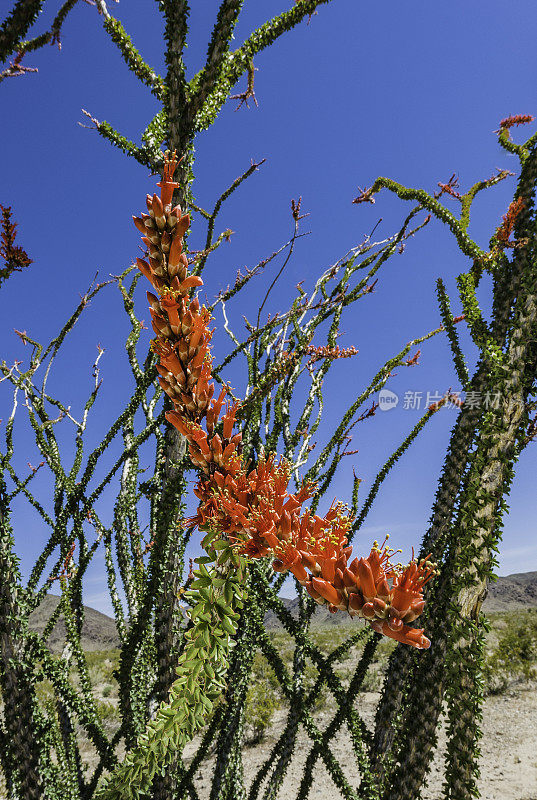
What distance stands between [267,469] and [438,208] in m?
2.46

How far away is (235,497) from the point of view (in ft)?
2.64

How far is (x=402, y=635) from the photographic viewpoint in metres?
0.62

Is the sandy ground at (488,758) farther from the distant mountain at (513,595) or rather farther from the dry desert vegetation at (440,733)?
the distant mountain at (513,595)

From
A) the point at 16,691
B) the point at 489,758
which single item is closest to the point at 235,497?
the point at 16,691

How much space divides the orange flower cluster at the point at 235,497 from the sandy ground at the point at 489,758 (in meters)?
6.65

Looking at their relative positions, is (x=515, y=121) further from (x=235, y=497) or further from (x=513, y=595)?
(x=513, y=595)

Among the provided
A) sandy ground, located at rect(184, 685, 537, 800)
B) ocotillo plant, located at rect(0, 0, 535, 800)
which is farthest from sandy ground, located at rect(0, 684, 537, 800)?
ocotillo plant, located at rect(0, 0, 535, 800)

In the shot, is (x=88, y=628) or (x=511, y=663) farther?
(x=88, y=628)

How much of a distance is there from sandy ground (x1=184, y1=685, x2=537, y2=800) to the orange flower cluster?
6.65 m

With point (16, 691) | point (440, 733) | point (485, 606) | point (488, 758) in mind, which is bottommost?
point (485, 606)

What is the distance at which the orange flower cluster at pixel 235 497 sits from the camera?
62cm

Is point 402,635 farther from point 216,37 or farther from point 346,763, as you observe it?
point 346,763

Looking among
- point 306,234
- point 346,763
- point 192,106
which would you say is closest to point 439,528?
point 306,234

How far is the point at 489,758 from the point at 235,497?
9952 millimetres
